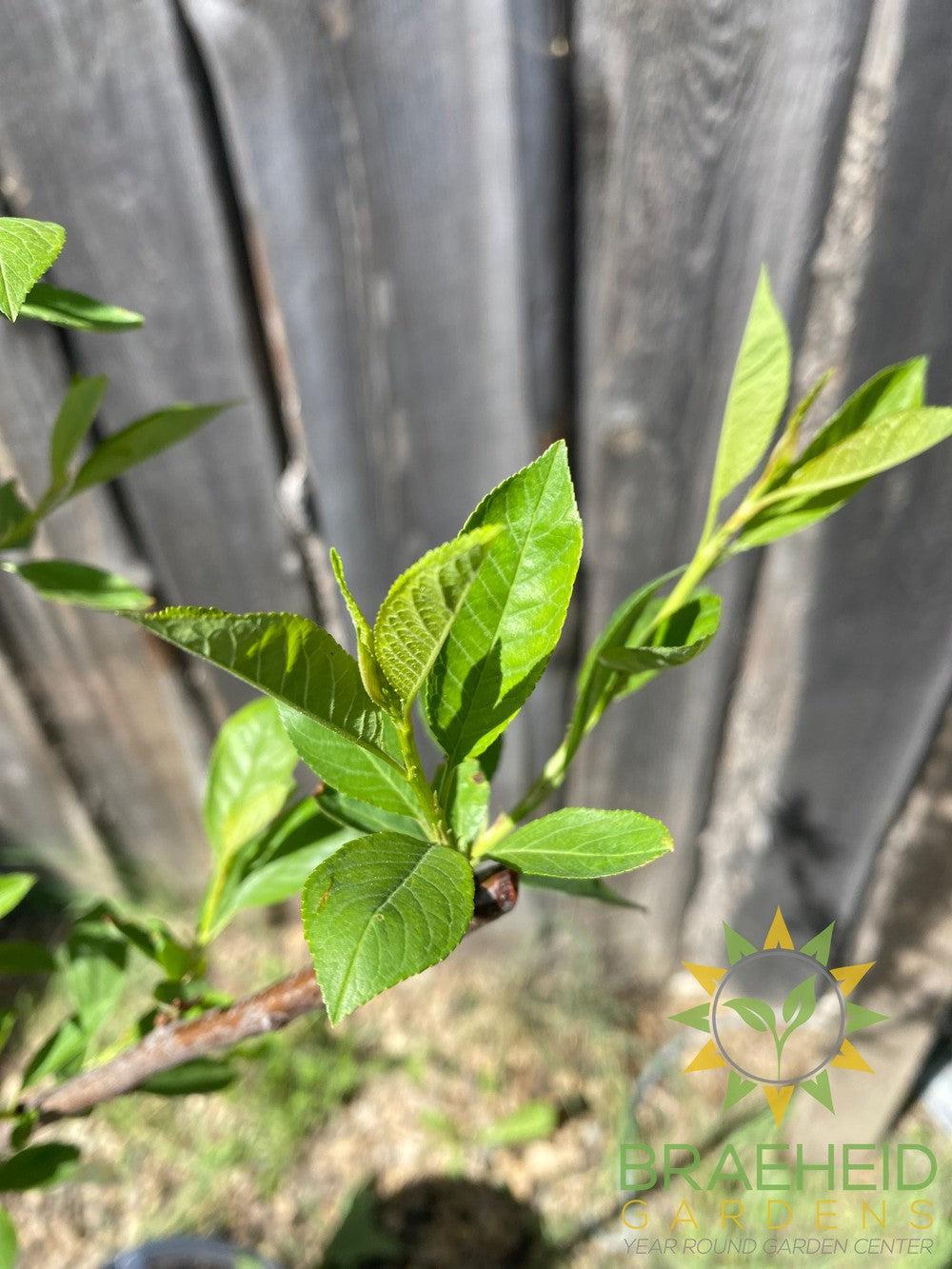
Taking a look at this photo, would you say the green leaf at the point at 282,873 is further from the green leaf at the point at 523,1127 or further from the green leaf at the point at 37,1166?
the green leaf at the point at 523,1127

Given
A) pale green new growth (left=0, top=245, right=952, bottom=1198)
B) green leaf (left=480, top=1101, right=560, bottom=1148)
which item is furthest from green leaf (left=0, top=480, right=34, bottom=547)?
green leaf (left=480, top=1101, right=560, bottom=1148)

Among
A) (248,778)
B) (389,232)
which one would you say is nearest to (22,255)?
(248,778)

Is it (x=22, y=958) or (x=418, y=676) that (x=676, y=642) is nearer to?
(x=418, y=676)

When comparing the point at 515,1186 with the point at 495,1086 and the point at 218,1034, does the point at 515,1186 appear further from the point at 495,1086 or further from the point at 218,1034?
the point at 218,1034

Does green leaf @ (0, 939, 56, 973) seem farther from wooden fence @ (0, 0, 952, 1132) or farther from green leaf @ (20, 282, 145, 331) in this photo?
wooden fence @ (0, 0, 952, 1132)

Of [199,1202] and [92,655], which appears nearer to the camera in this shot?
[92,655]

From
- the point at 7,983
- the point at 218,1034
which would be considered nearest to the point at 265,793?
the point at 218,1034
